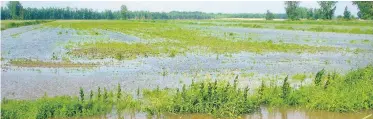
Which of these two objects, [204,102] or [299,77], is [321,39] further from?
[204,102]

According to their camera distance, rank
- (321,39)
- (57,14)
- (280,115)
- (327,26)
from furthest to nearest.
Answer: (57,14)
(327,26)
(321,39)
(280,115)

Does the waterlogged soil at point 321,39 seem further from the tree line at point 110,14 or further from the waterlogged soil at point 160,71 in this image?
the tree line at point 110,14

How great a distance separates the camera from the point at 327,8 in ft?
303

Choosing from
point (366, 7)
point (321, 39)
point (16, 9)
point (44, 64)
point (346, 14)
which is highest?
point (366, 7)

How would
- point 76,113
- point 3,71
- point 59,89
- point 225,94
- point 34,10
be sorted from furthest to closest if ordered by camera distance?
point 34,10
point 3,71
point 59,89
point 225,94
point 76,113

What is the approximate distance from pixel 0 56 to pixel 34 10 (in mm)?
105624

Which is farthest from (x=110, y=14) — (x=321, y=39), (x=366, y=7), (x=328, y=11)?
(x=321, y=39)

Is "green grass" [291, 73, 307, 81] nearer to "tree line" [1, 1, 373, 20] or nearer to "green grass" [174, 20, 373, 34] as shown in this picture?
"green grass" [174, 20, 373, 34]

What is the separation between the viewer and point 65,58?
698 inches

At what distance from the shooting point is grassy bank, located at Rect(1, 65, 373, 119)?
26.9 feet

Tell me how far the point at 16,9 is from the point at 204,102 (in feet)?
338

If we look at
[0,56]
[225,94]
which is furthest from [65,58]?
[225,94]

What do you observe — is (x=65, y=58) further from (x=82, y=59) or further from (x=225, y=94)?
(x=225, y=94)

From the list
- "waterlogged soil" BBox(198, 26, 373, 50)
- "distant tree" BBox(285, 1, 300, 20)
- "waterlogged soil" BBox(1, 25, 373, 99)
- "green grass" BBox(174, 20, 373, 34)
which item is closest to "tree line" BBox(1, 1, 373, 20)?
"distant tree" BBox(285, 1, 300, 20)
